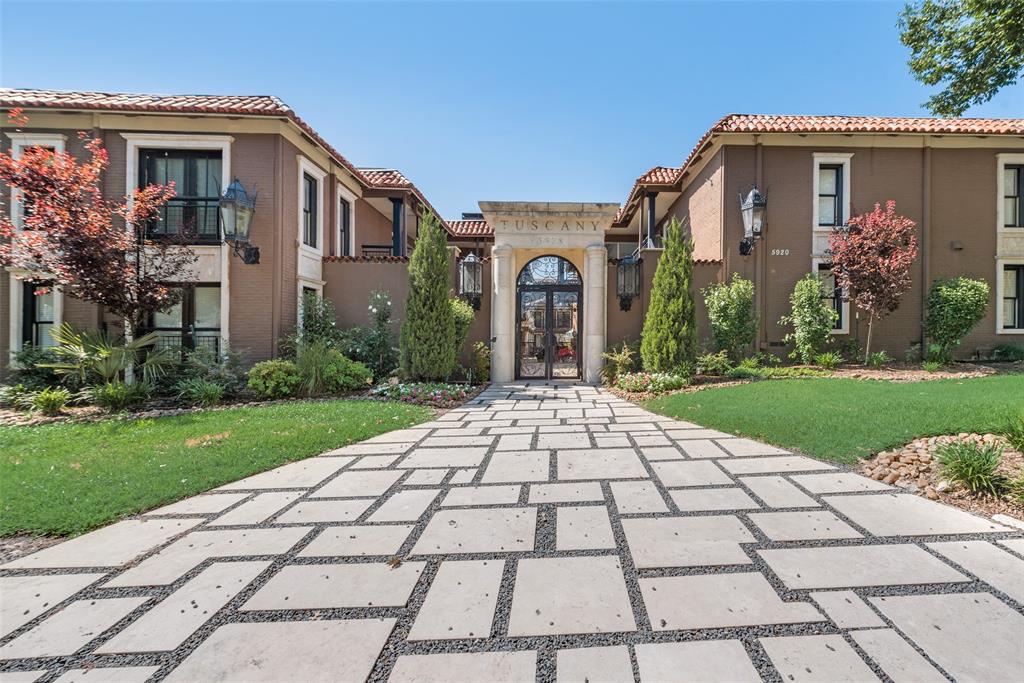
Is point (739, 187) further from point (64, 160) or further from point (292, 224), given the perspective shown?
point (64, 160)

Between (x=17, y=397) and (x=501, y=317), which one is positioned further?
(x=501, y=317)

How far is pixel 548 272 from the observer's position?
32.8ft

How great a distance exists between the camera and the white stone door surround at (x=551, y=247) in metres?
9.22

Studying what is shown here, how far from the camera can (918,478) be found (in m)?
3.09

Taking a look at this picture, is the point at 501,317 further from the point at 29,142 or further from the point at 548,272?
the point at 29,142

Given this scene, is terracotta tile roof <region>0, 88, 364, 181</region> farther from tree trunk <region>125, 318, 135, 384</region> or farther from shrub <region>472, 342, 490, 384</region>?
shrub <region>472, 342, 490, 384</region>

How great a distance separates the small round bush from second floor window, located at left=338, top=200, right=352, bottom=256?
458 centimetres

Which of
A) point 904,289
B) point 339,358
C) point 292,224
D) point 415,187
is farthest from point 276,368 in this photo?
point 904,289

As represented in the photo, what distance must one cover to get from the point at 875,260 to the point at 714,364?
4.05m

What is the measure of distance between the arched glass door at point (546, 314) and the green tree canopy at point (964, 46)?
6.30 meters

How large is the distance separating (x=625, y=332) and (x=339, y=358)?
6.42 m

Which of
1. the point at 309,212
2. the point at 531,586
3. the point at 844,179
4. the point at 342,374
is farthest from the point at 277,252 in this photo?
the point at 844,179

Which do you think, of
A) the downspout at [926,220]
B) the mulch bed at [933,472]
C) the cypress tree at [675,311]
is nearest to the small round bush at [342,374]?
the cypress tree at [675,311]

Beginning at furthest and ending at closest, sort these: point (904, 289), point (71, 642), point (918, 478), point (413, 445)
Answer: point (904, 289), point (413, 445), point (918, 478), point (71, 642)
